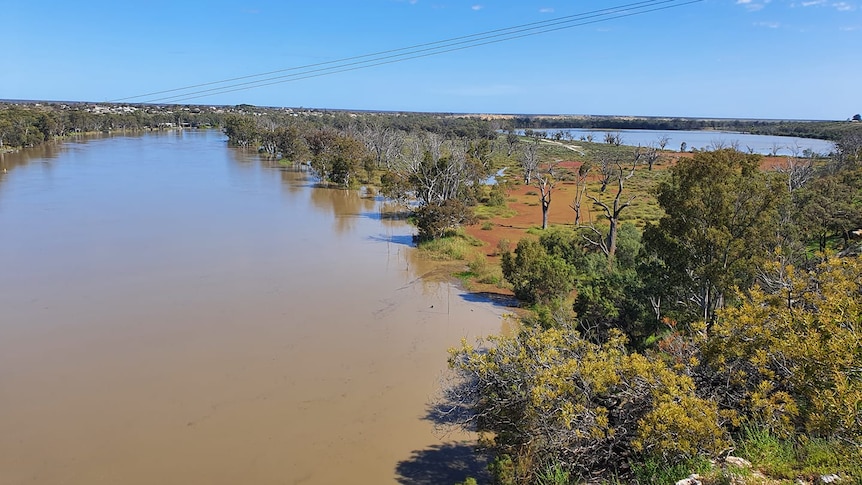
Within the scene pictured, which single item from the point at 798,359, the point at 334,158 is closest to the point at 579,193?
the point at 334,158

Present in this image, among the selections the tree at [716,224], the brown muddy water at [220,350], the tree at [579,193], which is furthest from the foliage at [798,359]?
the tree at [579,193]

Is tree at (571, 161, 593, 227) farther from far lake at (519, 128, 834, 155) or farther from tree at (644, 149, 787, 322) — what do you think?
tree at (644, 149, 787, 322)

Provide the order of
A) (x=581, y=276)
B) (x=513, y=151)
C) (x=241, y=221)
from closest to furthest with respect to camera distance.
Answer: (x=581, y=276) < (x=241, y=221) < (x=513, y=151)

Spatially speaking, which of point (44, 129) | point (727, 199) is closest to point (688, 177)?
point (727, 199)

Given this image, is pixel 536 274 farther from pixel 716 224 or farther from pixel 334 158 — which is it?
pixel 334 158

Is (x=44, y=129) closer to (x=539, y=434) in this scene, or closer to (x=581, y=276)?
(x=581, y=276)

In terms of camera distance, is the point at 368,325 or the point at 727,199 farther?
the point at 368,325
